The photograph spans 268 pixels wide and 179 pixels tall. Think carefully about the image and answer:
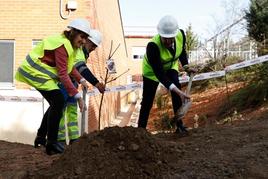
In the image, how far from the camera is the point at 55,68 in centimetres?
550

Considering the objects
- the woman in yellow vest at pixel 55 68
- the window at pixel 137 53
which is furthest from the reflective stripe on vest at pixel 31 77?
the window at pixel 137 53

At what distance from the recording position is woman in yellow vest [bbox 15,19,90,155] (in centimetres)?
533

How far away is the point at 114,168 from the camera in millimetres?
4020

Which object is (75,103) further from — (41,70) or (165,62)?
(165,62)

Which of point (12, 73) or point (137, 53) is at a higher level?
point (137, 53)

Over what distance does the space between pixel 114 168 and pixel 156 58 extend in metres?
2.38

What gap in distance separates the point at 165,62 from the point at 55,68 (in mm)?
1557

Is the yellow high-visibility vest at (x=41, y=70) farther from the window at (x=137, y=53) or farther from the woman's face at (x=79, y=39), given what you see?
the window at (x=137, y=53)

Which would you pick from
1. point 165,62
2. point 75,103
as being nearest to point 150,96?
point 165,62

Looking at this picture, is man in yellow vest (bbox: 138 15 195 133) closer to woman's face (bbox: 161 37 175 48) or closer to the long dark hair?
woman's face (bbox: 161 37 175 48)

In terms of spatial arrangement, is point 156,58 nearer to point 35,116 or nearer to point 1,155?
point 1,155

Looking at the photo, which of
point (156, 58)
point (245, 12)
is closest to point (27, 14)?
point (156, 58)

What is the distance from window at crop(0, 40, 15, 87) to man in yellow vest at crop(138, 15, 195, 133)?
5042 mm

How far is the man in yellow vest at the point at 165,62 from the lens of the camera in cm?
598
